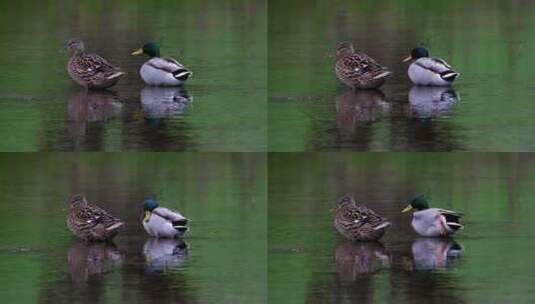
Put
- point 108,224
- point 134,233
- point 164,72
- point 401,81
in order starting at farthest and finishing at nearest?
point 401,81
point 164,72
point 134,233
point 108,224

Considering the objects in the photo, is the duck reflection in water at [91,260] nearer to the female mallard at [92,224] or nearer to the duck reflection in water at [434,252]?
the female mallard at [92,224]

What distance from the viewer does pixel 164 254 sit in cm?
1698

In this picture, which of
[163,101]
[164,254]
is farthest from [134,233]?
[163,101]

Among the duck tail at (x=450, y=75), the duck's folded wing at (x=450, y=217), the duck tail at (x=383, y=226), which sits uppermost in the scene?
the duck tail at (x=450, y=75)

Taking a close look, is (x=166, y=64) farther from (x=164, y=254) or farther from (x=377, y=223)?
(x=377, y=223)

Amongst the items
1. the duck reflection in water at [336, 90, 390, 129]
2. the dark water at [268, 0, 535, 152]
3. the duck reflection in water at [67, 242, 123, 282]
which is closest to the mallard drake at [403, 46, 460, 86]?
the dark water at [268, 0, 535, 152]

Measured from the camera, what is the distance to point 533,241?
56.4 feet

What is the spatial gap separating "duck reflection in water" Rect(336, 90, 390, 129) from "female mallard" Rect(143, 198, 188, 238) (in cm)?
168

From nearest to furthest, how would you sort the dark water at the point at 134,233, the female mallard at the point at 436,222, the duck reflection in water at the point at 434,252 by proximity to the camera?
the dark water at the point at 134,233 < the duck reflection in water at the point at 434,252 < the female mallard at the point at 436,222

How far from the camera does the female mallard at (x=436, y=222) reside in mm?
17281

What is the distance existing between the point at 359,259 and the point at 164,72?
121 inches

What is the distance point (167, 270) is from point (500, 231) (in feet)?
9.14

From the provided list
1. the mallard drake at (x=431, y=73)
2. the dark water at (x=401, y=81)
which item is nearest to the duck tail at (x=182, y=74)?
the dark water at (x=401, y=81)

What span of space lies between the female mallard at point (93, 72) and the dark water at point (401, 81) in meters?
1.37
